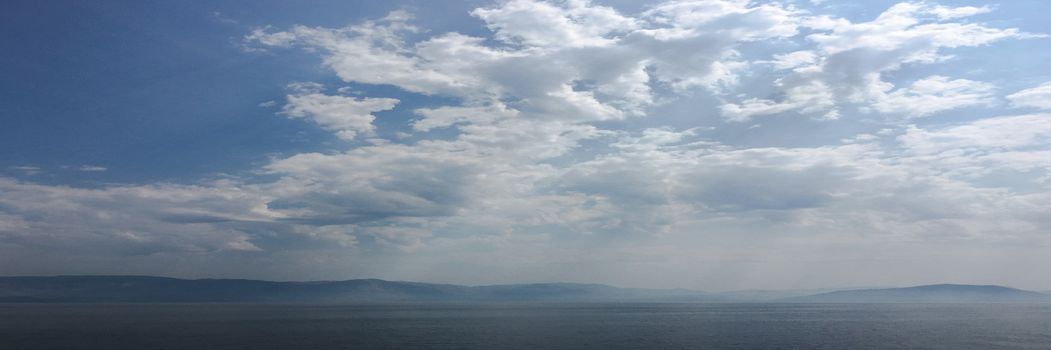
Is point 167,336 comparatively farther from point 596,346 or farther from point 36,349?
point 596,346

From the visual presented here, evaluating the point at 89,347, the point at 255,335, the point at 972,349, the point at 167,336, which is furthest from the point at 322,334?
the point at 972,349

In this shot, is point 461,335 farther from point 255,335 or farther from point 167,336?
point 167,336

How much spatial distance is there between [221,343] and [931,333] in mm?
116702

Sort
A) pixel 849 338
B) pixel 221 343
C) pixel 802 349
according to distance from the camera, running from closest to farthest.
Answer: pixel 802 349 → pixel 221 343 → pixel 849 338

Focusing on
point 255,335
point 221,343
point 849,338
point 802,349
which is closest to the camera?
point 802,349

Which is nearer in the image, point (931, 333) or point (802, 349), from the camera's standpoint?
point (802, 349)

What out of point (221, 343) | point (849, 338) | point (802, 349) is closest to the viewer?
point (802, 349)

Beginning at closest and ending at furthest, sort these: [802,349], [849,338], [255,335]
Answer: [802,349] → [849,338] → [255,335]

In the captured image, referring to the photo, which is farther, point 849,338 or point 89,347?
point 849,338

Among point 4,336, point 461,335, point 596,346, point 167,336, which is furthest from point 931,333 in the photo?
point 4,336

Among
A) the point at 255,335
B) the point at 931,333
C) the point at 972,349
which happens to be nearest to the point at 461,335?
the point at 255,335

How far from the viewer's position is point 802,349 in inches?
3551

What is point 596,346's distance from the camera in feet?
309

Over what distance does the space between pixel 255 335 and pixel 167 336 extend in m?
13.8
